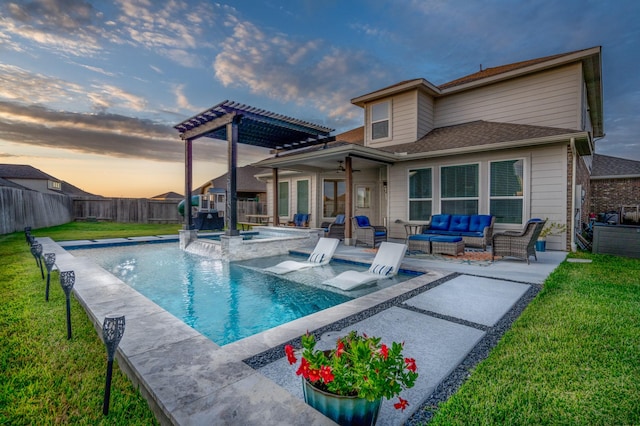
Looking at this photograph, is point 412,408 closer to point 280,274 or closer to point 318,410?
point 318,410

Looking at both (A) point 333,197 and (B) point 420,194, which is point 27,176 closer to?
(A) point 333,197

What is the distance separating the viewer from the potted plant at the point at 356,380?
1.31 m

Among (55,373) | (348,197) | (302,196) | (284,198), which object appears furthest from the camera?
(284,198)

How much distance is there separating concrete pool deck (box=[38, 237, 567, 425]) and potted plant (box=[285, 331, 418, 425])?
12 centimetres

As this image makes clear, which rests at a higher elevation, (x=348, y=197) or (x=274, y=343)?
(x=348, y=197)

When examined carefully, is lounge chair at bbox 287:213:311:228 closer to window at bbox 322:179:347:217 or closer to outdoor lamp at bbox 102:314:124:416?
window at bbox 322:179:347:217

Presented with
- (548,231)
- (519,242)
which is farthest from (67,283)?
(548,231)

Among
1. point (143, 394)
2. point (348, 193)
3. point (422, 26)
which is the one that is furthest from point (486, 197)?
point (143, 394)

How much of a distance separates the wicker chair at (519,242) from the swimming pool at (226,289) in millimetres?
2368

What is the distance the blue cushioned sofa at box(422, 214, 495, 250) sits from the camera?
7543 mm

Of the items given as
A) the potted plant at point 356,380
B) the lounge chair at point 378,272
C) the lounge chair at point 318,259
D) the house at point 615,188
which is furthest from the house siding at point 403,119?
the house at point 615,188

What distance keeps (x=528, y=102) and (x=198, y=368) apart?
11402 mm

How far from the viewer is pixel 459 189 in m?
9.38

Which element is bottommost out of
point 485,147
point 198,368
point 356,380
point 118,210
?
point 198,368
